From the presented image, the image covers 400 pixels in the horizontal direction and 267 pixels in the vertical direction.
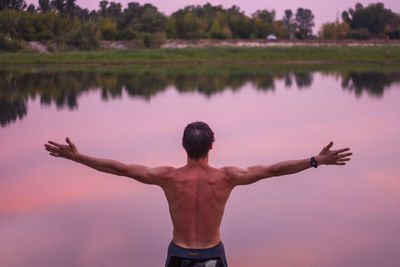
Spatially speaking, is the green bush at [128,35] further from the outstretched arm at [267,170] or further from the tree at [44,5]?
the outstretched arm at [267,170]

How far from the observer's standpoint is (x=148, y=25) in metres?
109

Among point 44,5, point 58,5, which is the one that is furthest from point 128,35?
point 44,5

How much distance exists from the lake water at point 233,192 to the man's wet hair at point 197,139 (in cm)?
236

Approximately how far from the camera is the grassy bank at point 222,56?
5741 centimetres

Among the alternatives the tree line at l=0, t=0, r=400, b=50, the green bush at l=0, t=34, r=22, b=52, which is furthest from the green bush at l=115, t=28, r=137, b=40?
the green bush at l=0, t=34, r=22, b=52

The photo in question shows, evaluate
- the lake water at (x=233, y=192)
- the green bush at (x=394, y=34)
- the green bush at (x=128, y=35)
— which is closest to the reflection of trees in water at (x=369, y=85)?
the lake water at (x=233, y=192)

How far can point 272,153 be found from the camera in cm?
1201

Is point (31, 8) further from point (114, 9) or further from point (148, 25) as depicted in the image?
point (148, 25)

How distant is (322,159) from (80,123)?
545 inches

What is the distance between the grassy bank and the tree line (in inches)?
371

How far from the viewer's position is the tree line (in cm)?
7800

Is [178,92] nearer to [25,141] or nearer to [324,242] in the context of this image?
[25,141]

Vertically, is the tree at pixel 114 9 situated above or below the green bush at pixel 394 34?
above

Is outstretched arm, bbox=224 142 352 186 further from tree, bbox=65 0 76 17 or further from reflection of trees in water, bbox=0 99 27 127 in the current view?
tree, bbox=65 0 76 17
